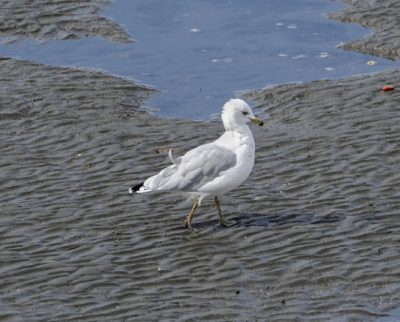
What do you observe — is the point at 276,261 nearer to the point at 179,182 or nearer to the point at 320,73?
the point at 179,182

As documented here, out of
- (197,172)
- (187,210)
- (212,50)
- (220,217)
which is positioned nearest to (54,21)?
(212,50)

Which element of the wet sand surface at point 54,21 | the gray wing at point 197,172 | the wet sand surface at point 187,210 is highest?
the gray wing at point 197,172

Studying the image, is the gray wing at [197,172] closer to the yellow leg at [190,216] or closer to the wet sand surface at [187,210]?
the yellow leg at [190,216]

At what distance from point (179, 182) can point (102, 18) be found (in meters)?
10.00

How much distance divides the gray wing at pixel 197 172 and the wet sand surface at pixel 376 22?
739 centimetres

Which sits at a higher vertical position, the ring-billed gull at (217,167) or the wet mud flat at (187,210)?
the ring-billed gull at (217,167)

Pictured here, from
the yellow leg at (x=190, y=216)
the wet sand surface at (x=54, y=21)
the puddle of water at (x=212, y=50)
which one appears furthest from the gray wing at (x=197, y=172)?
the wet sand surface at (x=54, y=21)

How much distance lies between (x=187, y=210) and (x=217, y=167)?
1.07m

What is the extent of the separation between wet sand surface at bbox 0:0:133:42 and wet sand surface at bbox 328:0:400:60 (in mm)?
4145

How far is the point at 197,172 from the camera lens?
491 inches

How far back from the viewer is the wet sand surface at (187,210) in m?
10.7

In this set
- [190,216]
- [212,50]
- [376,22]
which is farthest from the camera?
[376,22]

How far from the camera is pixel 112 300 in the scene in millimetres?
10688

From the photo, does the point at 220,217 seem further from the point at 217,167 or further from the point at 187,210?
the point at 187,210
